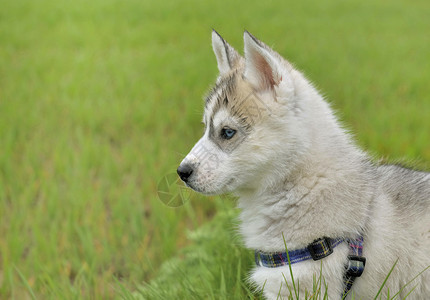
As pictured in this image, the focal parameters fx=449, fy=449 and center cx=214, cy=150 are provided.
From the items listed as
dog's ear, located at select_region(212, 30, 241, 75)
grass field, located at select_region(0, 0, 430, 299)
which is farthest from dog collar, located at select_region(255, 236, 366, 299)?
dog's ear, located at select_region(212, 30, 241, 75)

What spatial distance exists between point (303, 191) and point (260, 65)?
0.71 metres

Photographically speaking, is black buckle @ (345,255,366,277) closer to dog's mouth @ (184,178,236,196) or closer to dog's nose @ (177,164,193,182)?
dog's mouth @ (184,178,236,196)

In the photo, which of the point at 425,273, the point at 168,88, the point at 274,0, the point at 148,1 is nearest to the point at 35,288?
the point at 425,273

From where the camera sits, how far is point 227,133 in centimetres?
244

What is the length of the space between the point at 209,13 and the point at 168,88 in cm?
604

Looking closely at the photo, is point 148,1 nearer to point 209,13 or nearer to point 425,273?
point 209,13

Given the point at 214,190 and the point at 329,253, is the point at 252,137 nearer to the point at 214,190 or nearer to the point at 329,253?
the point at 214,190

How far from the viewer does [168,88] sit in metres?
7.39

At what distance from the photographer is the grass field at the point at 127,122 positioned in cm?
385

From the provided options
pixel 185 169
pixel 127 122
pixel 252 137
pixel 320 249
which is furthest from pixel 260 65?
pixel 127 122

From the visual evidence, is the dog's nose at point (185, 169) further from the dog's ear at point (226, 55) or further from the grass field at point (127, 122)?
the dog's ear at point (226, 55)

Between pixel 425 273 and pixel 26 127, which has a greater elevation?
pixel 26 127

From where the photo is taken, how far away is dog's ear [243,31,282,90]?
7.51 feet

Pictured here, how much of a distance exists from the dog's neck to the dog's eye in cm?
33
